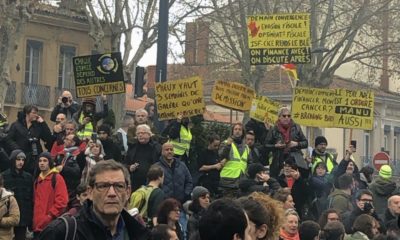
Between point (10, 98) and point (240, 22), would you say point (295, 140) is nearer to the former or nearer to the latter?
point (240, 22)

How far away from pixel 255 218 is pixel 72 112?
1049 centimetres

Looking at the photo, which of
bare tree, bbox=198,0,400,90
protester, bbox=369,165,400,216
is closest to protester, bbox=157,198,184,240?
protester, bbox=369,165,400,216

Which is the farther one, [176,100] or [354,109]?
[354,109]

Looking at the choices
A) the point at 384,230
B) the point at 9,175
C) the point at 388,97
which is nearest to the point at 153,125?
the point at 9,175

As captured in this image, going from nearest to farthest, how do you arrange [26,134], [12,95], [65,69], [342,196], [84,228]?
1. [84,228]
2. [342,196]
3. [26,134]
4. [12,95]
5. [65,69]

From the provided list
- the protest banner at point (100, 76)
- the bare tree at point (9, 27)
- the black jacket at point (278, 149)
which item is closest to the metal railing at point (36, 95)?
the bare tree at point (9, 27)

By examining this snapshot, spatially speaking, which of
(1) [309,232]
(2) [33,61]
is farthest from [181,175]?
(2) [33,61]

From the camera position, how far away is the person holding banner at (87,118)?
15474mm

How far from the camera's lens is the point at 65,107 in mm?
16266

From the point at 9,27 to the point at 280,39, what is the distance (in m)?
10.2

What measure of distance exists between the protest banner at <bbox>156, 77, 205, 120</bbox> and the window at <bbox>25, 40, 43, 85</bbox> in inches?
1207

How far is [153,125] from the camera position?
56.7ft

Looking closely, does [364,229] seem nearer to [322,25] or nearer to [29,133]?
[29,133]

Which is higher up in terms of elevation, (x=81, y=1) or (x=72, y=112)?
(x=81, y=1)
